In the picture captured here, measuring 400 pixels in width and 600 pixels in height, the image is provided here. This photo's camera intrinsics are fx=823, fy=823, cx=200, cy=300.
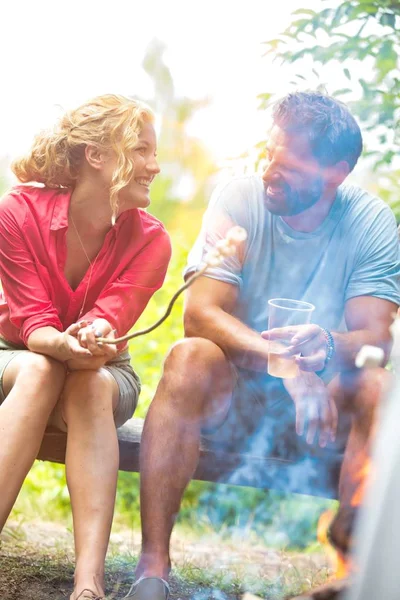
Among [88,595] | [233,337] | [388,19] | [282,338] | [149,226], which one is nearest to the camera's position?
[88,595]

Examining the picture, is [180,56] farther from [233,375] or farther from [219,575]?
[219,575]

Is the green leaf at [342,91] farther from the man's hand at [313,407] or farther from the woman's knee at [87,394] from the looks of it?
the woman's knee at [87,394]

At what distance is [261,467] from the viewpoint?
7.30 ft

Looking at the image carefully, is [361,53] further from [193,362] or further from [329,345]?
[193,362]

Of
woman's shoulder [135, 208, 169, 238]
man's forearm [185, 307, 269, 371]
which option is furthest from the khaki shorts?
woman's shoulder [135, 208, 169, 238]

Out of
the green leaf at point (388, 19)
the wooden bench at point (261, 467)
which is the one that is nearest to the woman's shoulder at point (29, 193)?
the wooden bench at point (261, 467)

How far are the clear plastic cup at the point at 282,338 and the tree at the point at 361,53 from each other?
1.12 meters

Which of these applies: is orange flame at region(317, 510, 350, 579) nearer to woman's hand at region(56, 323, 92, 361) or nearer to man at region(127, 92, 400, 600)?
man at region(127, 92, 400, 600)

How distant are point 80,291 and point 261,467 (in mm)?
679

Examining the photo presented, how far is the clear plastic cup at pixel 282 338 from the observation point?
2.04 m

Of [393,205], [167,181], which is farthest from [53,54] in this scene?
[393,205]

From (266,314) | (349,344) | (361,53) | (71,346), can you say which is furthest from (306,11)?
(71,346)

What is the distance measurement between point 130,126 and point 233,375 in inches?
28.0

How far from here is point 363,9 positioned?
2.85 meters
